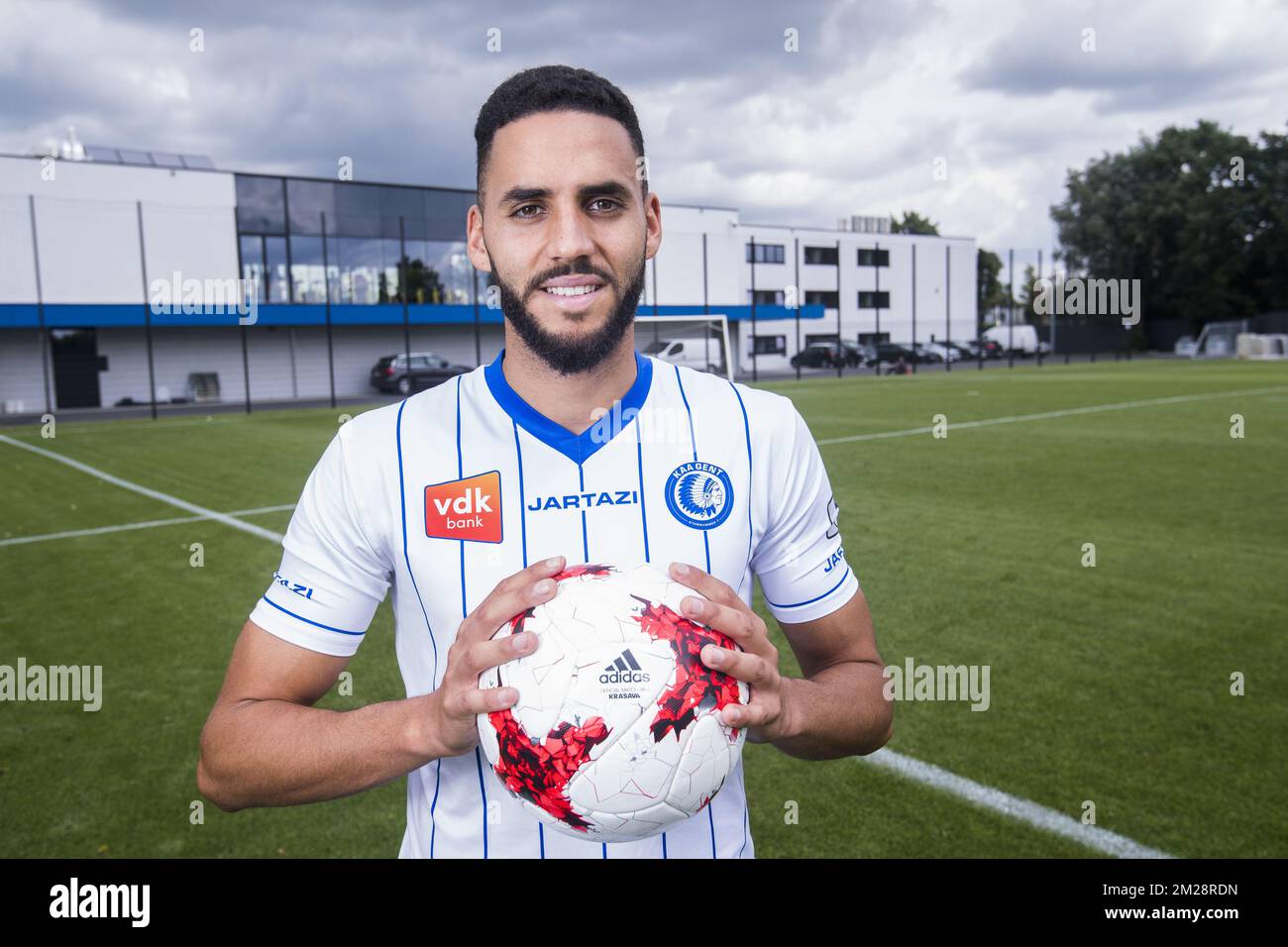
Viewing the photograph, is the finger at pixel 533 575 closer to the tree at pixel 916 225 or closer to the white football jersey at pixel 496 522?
the white football jersey at pixel 496 522

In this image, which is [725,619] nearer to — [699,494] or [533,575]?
[533,575]

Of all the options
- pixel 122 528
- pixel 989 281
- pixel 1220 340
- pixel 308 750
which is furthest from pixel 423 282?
pixel 989 281

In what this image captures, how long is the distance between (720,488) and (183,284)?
3717cm

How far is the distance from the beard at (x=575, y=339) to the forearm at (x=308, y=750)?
0.72 meters

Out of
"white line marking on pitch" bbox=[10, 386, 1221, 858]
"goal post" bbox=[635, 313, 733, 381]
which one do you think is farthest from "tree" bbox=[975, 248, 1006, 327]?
"white line marking on pitch" bbox=[10, 386, 1221, 858]

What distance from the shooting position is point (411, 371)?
3544 centimetres

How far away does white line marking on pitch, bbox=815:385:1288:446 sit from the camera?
16.5 metres

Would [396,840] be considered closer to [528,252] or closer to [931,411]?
[528,252]

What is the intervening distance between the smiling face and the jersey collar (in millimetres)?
118

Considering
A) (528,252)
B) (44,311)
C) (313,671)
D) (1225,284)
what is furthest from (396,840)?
(1225,284)

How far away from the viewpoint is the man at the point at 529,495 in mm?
1894

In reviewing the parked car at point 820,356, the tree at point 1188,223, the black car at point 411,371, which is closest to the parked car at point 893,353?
the parked car at point 820,356

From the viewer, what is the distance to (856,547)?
27.1ft

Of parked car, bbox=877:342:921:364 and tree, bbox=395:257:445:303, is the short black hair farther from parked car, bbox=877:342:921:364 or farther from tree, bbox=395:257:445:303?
parked car, bbox=877:342:921:364
